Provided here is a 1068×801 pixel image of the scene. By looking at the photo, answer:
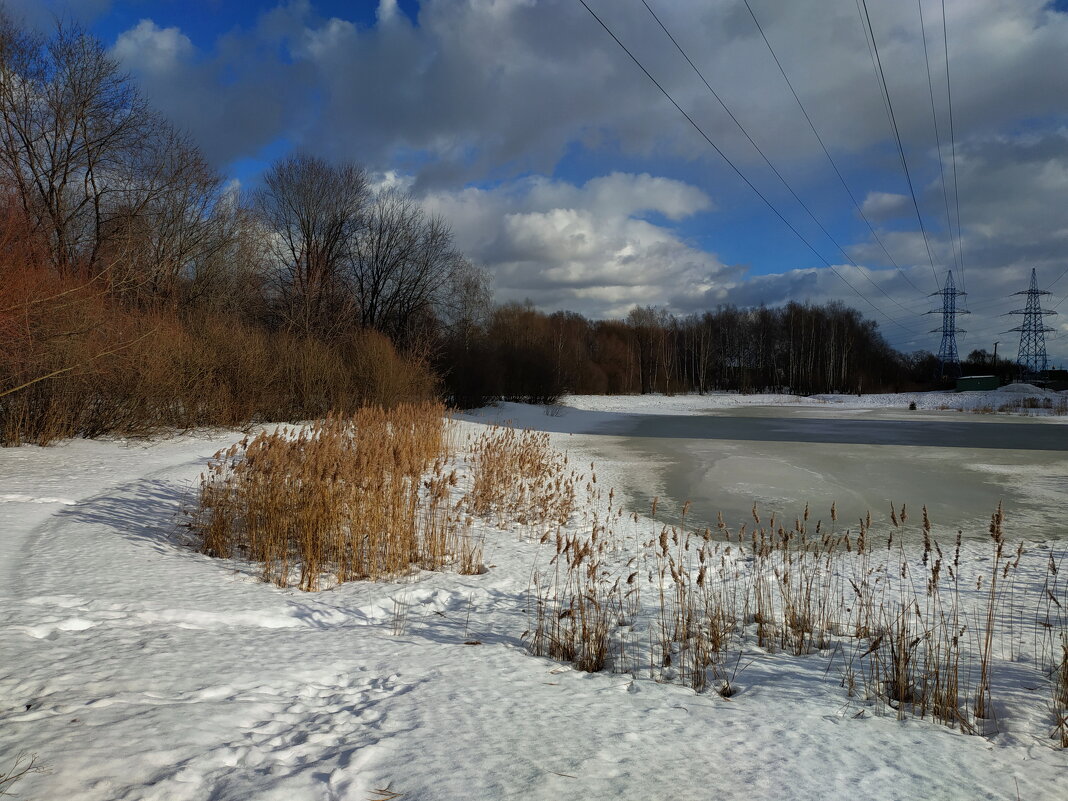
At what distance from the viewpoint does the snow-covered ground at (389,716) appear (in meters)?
2.19

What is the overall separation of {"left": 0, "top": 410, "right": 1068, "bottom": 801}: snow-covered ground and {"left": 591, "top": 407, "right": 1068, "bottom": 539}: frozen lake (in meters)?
5.19

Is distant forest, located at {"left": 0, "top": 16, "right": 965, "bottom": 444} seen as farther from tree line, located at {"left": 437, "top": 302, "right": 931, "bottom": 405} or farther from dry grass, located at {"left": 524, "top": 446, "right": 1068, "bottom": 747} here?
tree line, located at {"left": 437, "top": 302, "right": 931, "bottom": 405}

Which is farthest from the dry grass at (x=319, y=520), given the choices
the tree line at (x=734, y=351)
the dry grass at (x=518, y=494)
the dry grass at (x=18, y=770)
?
the tree line at (x=734, y=351)

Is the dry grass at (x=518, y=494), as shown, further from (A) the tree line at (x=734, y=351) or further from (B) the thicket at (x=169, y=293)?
(A) the tree line at (x=734, y=351)

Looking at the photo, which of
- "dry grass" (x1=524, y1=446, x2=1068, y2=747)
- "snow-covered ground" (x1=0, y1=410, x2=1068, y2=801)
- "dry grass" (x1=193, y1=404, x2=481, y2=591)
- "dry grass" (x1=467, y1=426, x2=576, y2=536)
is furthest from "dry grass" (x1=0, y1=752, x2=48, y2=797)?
"dry grass" (x1=467, y1=426, x2=576, y2=536)

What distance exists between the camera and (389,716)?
268cm

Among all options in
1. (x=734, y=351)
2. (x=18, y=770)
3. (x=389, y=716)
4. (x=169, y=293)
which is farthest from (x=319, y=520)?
(x=734, y=351)

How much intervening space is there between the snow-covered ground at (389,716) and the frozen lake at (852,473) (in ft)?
17.0

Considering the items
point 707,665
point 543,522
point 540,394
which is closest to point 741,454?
point 543,522

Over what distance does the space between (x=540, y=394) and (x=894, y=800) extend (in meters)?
31.3

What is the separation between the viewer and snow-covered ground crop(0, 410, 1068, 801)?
2189 millimetres

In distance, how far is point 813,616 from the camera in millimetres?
4562

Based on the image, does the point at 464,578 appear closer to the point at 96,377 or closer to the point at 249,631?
the point at 249,631

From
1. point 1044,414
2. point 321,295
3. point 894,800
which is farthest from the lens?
point 1044,414
